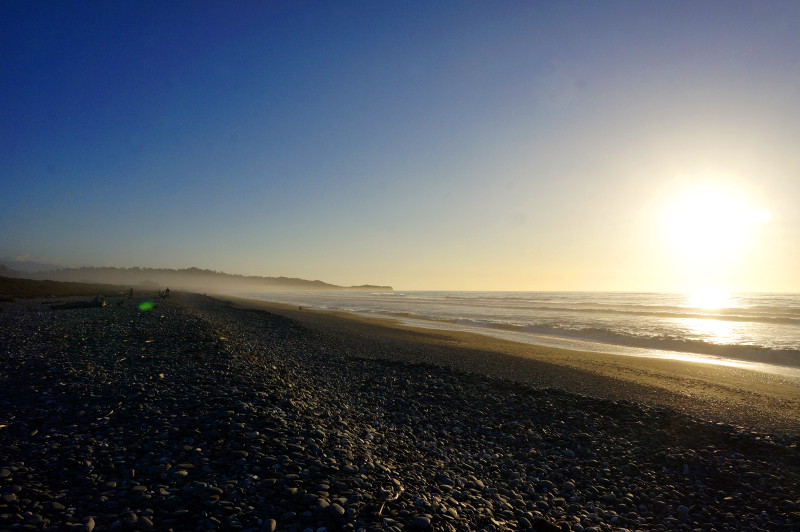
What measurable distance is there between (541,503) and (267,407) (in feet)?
15.0

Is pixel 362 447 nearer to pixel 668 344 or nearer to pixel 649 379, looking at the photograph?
pixel 649 379

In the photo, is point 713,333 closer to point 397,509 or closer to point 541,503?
point 541,503

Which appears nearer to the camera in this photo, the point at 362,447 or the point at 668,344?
the point at 362,447

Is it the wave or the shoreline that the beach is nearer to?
the shoreline

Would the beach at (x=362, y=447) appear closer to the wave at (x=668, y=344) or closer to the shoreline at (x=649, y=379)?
the shoreline at (x=649, y=379)

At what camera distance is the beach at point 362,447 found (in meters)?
4.23

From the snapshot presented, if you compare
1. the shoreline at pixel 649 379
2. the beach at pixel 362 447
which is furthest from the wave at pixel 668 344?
the beach at pixel 362 447

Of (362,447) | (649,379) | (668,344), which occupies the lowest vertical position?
(668,344)

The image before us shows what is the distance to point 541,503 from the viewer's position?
17.9ft

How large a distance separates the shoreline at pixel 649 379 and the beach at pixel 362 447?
0.14m

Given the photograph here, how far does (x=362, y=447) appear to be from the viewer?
6160 mm

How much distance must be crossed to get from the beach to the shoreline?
0.44 ft

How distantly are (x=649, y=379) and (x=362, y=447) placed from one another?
1157 cm

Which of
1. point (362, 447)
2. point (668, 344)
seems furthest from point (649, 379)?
point (668, 344)
